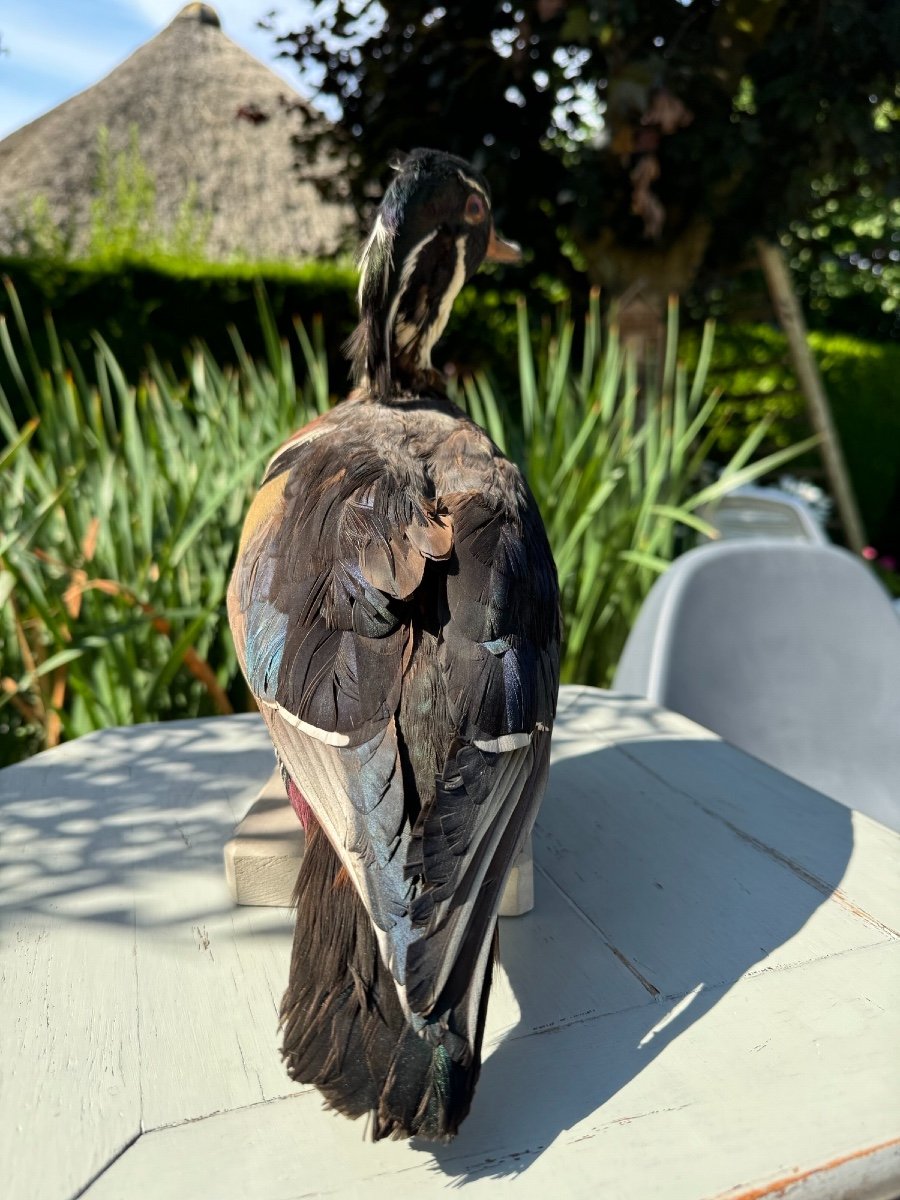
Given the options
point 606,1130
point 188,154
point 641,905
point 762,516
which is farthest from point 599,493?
point 188,154

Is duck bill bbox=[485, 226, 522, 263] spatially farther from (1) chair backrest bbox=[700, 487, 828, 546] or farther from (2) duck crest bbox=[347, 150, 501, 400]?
(1) chair backrest bbox=[700, 487, 828, 546]

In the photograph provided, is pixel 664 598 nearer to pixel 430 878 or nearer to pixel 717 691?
pixel 717 691

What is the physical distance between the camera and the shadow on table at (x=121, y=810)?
106 centimetres

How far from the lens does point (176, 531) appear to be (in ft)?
6.36

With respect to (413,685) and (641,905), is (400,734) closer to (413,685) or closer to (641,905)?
(413,685)

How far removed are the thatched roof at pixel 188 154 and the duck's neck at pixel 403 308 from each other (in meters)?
8.61

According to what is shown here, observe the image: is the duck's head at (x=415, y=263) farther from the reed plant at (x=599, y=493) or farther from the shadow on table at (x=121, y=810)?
the reed plant at (x=599, y=493)

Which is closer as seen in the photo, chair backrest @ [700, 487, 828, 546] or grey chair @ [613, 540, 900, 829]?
grey chair @ [613, 540, 900, 829]

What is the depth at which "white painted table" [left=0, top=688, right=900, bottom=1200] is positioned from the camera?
0.68 m

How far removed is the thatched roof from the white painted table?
8.92 meters

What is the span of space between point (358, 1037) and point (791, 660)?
1453 millimetres

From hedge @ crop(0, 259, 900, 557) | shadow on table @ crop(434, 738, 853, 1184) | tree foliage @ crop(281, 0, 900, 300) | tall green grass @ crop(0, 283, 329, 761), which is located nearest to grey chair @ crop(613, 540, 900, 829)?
shadow on table @ crop(434, 738, 853, 1184)

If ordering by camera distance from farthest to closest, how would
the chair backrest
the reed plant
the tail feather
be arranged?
the chair backrest < the reed plant < the tail feather

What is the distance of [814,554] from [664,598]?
1.14 feet
